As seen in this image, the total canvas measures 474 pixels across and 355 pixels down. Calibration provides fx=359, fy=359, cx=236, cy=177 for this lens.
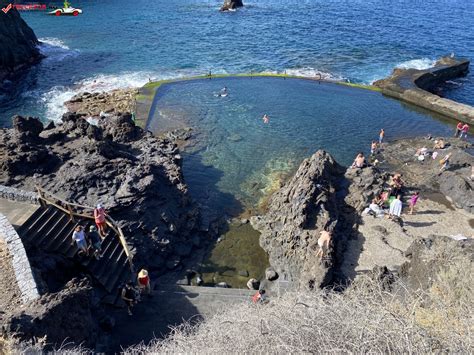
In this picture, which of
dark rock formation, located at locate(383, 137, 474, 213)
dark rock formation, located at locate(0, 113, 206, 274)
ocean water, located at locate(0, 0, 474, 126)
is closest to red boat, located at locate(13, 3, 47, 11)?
ocean water, located at locate(0, 0, 474, 126)

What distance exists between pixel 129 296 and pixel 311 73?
3810 cm

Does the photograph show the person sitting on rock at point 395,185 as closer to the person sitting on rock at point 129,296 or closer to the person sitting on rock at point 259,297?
the person sitting on rock at point 259,297

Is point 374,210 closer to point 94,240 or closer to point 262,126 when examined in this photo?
point 262,126

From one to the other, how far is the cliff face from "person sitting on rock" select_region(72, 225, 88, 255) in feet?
121

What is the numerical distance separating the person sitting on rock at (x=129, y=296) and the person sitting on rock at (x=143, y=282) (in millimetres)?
411

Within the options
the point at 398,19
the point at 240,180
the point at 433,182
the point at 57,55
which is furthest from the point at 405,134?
the point at 398,19

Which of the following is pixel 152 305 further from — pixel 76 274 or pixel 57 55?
pixel 57 55

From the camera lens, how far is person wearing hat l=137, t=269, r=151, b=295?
14.8 metres

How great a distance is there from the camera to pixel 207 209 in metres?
21.9

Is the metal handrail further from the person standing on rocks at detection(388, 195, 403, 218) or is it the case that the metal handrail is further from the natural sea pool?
the person standing on rocks at detection(388, 195, 403, 218)

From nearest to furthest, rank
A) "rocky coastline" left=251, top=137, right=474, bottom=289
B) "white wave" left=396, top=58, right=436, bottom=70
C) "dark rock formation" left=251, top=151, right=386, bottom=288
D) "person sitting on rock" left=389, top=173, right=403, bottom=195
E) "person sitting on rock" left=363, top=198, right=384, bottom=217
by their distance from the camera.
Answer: "dark rock formation" left=251, top=151, right=386, bottom=288, "rocky coastline" left=251, top=137, right=474, bottom=289, "person sitting on rock" left=363, top=198, right=384, bottom=217, "person sitting on rock" left=389, top=173, right=403, bottom=195, "white wave" left=396, top=58, right=436, bottom=70

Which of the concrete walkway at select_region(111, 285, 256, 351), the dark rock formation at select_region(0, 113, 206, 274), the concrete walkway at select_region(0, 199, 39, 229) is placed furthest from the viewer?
the dark rock formation at select_region(0, 113, 206, 274)

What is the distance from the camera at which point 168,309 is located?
14695 mm

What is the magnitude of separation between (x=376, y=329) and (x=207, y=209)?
15.1 meters
